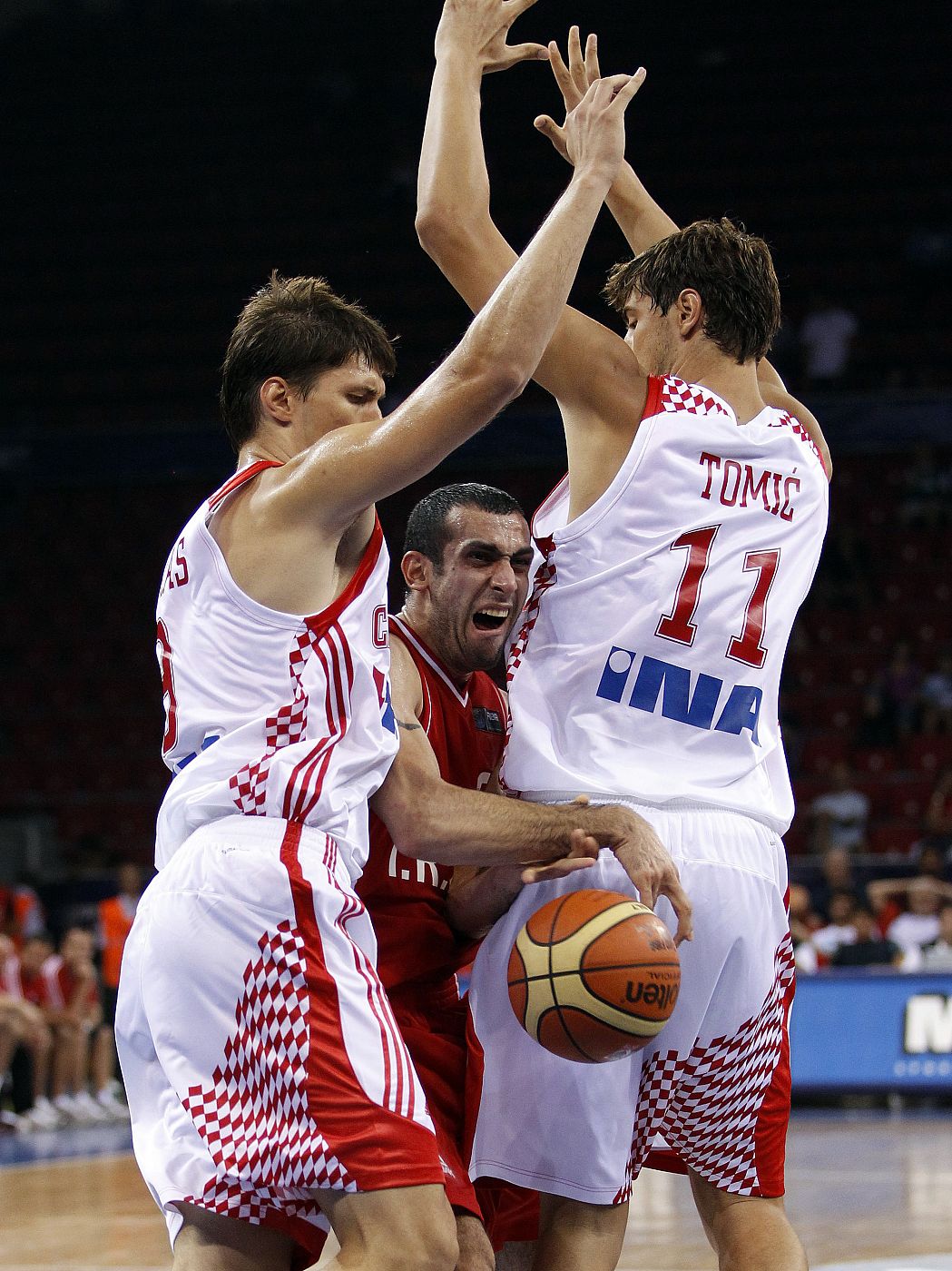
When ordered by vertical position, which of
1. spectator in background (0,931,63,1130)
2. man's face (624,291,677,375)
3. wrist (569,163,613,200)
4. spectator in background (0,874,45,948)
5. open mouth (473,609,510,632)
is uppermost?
wrist (569,163,613,200)

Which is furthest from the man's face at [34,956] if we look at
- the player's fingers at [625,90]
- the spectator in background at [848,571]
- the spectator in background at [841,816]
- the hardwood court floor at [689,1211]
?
the player's fingers at [625,90]

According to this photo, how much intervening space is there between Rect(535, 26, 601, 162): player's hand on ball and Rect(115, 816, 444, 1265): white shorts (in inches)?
78.6

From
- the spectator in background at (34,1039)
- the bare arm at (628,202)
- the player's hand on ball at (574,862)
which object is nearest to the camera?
the player's hand on ball at (574,862)

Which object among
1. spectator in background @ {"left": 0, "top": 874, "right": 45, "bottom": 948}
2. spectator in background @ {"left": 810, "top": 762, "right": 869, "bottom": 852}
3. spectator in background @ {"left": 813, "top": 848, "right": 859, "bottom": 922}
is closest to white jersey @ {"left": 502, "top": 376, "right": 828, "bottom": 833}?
spectator in background @ {"left": 813, "top": 848, "right": 859, "bottom": 922}

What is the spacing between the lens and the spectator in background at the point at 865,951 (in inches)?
509

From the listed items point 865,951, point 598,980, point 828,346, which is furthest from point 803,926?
point 598,980

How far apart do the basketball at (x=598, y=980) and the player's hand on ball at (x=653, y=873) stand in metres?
0.04

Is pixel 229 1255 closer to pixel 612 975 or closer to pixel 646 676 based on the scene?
pixel 612 975

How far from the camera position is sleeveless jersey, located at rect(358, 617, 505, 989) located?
3.83 meters

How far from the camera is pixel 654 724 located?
3490mm

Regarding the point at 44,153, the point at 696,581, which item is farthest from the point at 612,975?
the point at 44,153

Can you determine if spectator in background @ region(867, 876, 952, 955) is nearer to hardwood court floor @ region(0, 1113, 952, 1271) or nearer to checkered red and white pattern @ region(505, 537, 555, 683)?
hardwood court floor @ region(0, 1113, 952, 1271)

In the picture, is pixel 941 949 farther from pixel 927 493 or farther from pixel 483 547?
pixel 483 547

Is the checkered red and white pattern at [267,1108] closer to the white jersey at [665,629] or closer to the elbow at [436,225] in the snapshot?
the white jersey at [665,629]
